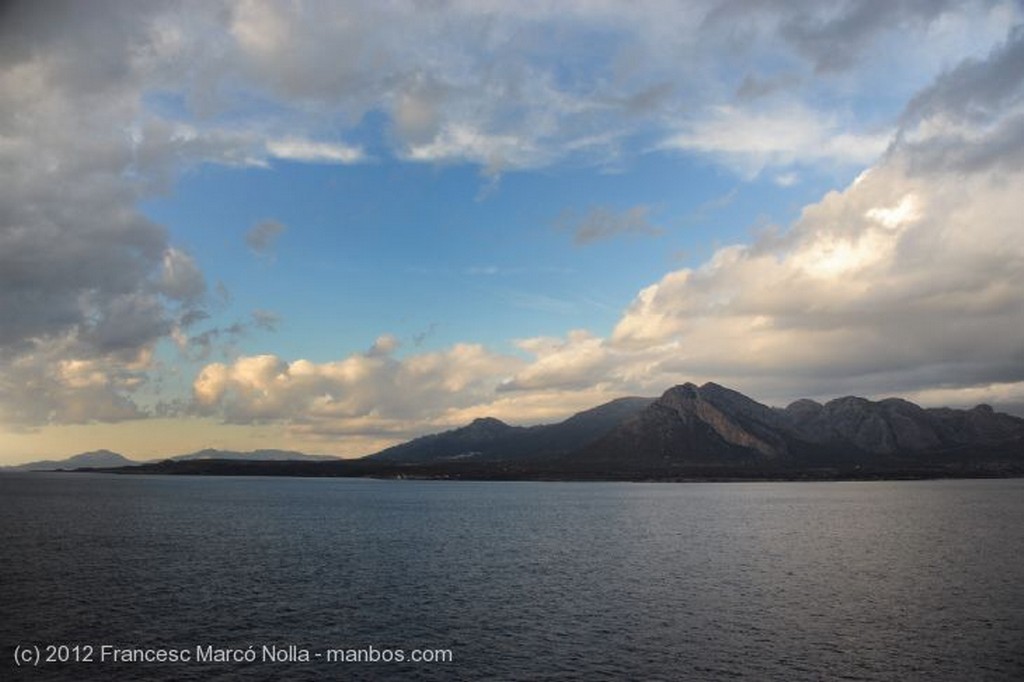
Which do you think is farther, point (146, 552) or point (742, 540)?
point (742, 540)

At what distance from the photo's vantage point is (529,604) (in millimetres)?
77250

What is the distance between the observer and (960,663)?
184 feet

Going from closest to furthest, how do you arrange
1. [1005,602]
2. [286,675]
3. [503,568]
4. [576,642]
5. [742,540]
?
[286,675], [576,642], [1005,602], [503,568], [742,540]

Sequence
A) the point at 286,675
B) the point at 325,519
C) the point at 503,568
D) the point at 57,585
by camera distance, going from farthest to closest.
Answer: the point at 325,519 < the point at 503,568 < the point at 57,585 < the point at 286,675

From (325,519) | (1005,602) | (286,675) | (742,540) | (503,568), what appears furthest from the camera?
(325,519)

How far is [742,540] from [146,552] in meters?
109

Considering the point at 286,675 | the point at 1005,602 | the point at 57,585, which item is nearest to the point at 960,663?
the point at 1005,602

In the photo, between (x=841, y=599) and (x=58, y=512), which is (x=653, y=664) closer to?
(x=841, y=599)

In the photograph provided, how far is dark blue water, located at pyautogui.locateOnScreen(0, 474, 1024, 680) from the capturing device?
55.6 m

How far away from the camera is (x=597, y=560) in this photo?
111 metres

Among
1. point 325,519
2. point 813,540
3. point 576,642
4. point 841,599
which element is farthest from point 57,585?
point 813,540

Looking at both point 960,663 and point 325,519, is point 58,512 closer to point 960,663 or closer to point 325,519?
point 325,519

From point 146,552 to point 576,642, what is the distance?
3314 inches

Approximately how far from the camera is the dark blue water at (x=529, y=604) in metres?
55.6
